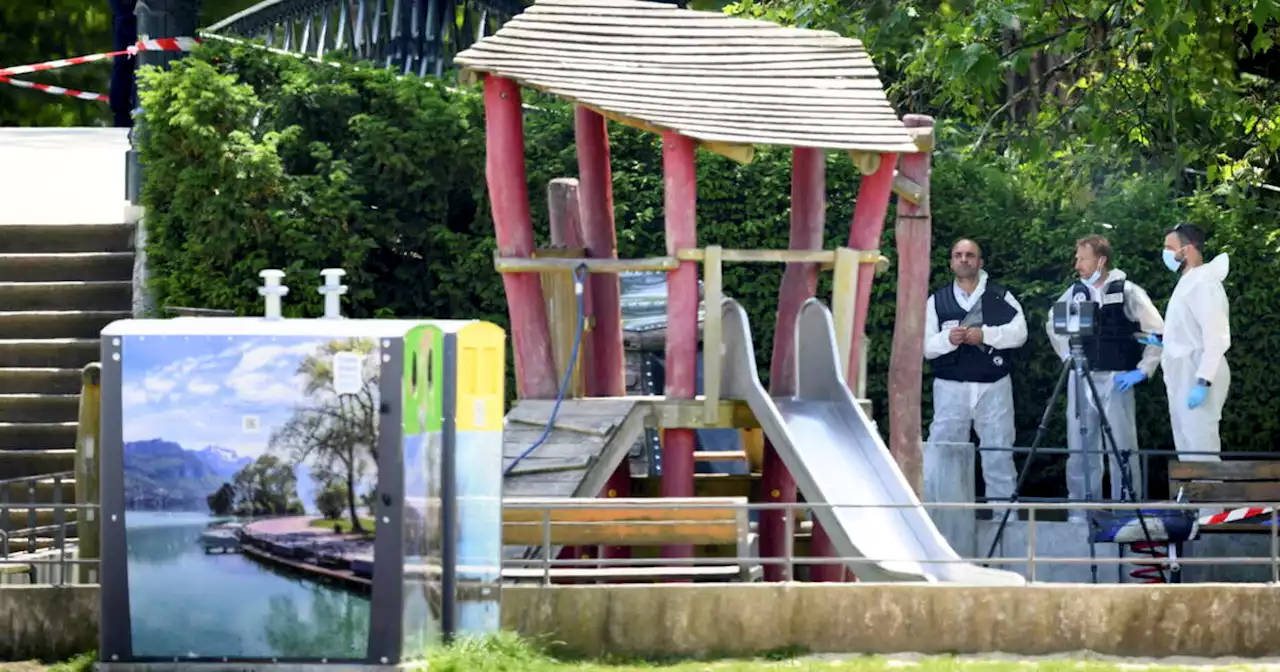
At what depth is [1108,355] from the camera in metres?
18.4

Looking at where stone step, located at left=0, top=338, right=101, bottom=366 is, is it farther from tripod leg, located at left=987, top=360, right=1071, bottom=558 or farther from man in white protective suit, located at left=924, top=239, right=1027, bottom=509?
tripod leg, located at left=987, top=360, right=1071, bottom=558

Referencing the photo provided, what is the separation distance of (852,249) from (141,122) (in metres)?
6.63

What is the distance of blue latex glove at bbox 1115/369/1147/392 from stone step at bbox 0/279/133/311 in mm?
7514

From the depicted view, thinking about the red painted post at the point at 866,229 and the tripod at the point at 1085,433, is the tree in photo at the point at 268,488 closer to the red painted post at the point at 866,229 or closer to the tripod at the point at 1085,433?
the red painted post at the point at 866,229

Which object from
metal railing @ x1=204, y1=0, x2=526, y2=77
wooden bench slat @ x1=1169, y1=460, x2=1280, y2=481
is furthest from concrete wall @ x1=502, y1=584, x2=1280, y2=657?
metal railing @ x1=204, y1=0, x2=526, y2=77

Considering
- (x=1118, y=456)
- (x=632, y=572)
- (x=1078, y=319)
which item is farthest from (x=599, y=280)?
(x=1118, y=456)

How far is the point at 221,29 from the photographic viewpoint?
26.7 meters

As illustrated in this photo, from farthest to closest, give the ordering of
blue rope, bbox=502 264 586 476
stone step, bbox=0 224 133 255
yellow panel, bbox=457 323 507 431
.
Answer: stone step, bbox=0 224 133 255 < blue rope, bbox=502 264 586 476 < yellow panel, bbox=457 323 507 431

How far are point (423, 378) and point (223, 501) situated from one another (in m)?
1.00

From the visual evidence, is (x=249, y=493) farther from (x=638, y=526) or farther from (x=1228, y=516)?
(x=1228, y=516)

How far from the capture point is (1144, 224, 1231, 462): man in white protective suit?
59.5 ft

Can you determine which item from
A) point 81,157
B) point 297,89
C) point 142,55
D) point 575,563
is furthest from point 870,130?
point 81,157

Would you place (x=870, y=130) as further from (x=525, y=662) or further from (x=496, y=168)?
(x=525, y=662)

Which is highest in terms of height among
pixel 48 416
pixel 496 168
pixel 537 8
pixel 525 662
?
pixel 537 8
